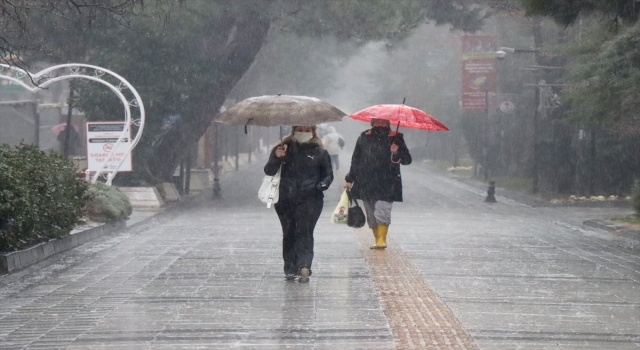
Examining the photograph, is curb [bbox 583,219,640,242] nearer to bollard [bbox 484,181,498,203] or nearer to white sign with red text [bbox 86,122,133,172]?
bollard [bbox 484,181,498,203]

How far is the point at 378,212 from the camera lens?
12.7m

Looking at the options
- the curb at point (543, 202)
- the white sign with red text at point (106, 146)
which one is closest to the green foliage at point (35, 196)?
the white sign with red text at point (106, 146)

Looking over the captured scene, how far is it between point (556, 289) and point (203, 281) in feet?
11.8

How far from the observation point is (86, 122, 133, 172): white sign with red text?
2073cm

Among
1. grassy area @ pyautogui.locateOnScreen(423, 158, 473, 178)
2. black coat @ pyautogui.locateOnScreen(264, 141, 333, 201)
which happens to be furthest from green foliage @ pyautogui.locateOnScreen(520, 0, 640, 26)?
grassy area @ pyautogui.locateOnScreen(423, 158, 473, 178)

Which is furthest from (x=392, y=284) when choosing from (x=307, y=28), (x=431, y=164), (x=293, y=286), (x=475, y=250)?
(x=431, y=164)

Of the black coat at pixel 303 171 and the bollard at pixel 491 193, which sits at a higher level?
the black coat at pixel 303 171

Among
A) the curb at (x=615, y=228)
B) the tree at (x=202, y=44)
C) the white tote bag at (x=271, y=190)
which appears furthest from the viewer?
the tree at (x=202, y=44)

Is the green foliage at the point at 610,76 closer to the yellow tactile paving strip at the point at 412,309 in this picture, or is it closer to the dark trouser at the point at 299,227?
the yellow tactile paving strip at the point at 412,309

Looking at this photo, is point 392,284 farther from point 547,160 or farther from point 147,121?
point 547,160

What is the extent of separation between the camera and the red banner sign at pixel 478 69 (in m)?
32.9

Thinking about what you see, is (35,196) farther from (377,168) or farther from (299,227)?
(377,168)

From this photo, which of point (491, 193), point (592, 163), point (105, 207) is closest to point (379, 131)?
point (105, 207)

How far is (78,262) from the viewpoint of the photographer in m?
12.5
